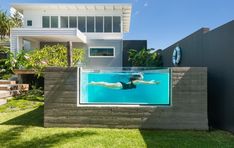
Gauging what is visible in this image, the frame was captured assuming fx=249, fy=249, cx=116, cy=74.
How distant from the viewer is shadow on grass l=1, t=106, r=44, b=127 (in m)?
7.21

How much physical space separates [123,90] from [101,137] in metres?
1.68

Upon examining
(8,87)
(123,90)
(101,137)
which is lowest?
(101,137)

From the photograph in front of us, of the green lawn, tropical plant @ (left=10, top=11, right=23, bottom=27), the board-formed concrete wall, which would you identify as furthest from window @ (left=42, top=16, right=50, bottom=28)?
the board-formed concrete wall

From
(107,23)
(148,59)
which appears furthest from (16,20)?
(148,59)

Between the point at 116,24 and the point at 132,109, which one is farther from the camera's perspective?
the point at 116,24

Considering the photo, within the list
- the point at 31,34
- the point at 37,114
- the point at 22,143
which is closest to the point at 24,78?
the point at 31,34

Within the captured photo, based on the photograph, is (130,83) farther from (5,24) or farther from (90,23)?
(5,24)

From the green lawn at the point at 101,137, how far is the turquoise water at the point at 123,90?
2.78 ft

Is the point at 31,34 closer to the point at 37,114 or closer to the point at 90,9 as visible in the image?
the point at 90,9

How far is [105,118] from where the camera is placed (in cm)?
677

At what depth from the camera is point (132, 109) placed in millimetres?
6742

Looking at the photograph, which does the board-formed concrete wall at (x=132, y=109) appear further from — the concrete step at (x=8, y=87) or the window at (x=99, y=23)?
the window at (x=99, y=23)

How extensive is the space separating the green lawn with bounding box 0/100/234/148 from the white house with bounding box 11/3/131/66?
12.5m

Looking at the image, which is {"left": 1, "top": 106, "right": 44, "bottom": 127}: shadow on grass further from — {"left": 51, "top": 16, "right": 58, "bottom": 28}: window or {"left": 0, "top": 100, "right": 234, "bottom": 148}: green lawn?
{"left": 51, "top": 16, "right": 58, "bottom": 28}: window
